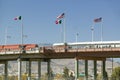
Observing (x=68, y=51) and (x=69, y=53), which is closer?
(x=68, y=51)

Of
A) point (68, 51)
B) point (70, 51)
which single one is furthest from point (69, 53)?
point (70, 51)

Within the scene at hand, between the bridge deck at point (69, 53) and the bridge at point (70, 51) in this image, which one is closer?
the bridge deck at point (69, 53)

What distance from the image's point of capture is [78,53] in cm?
12900

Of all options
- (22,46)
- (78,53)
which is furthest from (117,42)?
(22,46)

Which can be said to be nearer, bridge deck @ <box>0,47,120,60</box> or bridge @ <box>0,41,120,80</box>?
bridge deck @ <box>0,47,120,60</box>

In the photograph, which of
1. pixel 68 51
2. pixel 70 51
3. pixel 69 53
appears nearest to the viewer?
pixel 70 51

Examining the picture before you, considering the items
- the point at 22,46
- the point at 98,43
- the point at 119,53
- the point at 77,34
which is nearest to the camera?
the point at 119,53

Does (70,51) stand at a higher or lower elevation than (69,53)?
higher

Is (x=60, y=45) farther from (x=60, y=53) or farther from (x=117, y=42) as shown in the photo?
(x=117, y=42)

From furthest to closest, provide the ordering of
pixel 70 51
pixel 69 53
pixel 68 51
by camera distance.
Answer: pixel 69 53 < pixel 68 51 < pixel 70 51

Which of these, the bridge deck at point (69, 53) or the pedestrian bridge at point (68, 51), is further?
the pedestrian bridge at point (68, 51)

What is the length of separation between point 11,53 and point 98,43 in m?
30.6

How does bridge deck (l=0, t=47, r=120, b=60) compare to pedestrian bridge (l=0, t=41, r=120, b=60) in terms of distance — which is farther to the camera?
pedestrian bridge (l=0, t=41, r=120, b=60)

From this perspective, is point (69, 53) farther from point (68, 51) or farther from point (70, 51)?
point (70, 51)
